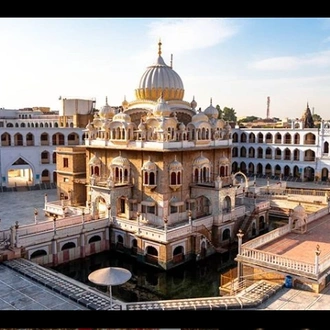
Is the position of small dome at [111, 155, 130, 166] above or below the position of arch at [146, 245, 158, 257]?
above

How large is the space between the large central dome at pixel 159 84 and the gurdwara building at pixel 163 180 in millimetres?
59

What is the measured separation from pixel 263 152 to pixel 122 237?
24.7m

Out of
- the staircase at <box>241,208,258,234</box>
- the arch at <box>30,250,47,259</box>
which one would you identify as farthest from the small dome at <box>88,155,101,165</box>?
the staircase at <box>241,208,258,234</box>

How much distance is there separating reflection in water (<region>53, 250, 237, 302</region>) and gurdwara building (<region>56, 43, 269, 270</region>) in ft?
1.41

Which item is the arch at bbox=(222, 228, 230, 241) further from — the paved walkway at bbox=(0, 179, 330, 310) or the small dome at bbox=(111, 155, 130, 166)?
the paved walkway at bbox=(0, 179, 330, 310)

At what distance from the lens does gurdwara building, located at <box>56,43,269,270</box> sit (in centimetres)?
1830

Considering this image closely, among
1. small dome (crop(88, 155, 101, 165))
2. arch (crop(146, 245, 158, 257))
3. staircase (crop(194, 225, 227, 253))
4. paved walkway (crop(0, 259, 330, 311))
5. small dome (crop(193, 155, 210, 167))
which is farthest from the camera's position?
small dome (crop(88, 155, 101, 165))

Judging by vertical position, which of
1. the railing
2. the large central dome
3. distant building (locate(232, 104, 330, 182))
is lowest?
the railing

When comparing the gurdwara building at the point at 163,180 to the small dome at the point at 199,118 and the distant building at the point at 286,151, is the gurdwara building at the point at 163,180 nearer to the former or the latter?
the small dome at the point at 199,118

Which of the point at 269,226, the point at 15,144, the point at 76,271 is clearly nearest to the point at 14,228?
the point at 76,271

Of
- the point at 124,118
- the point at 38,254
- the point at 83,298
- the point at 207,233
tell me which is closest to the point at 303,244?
the point at 207,233

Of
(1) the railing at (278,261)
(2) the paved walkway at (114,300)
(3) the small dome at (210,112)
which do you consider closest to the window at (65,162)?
(3) the small dome at (210,112)

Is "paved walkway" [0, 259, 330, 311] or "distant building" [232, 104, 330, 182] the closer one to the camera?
"paved walkway" [0, 259, 330, 311]
